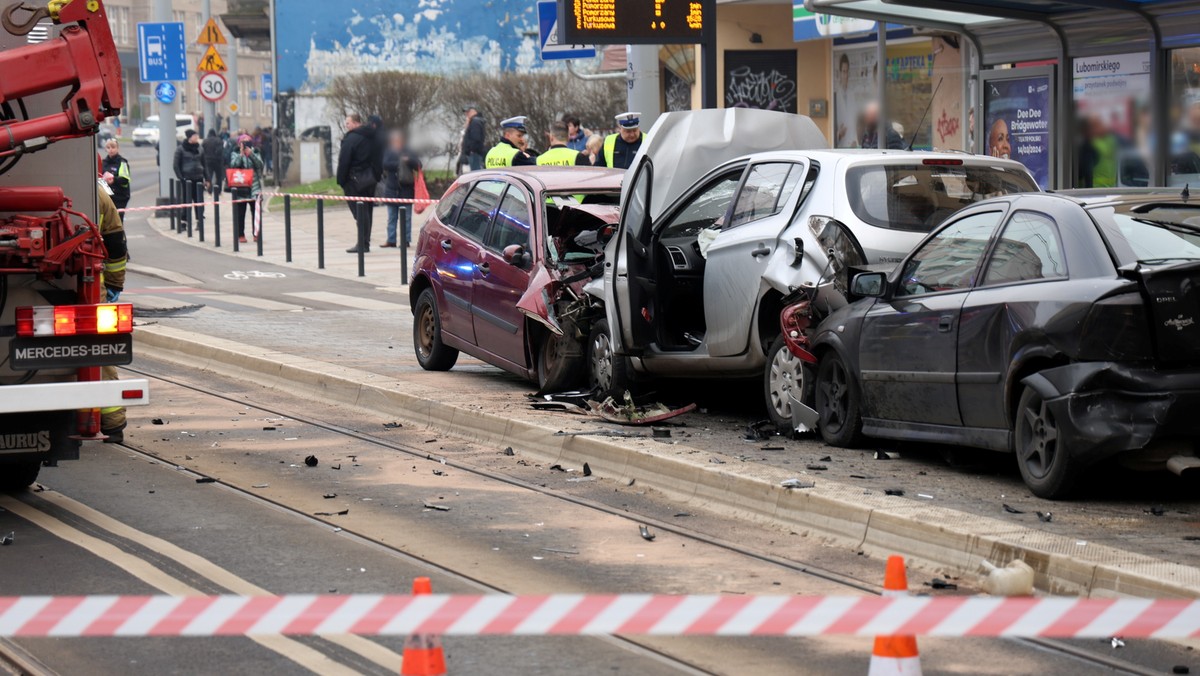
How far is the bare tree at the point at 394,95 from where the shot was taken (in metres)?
39.1

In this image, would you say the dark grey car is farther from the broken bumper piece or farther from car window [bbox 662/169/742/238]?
car window [bbox 662/169/742/238]

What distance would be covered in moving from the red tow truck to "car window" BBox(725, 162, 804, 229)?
388 centimetres

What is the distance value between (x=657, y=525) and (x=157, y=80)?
2674 cm

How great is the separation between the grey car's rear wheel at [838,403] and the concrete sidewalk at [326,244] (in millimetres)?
11993

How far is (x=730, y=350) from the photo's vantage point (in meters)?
10.2

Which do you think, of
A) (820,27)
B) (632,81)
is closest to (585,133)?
(820,27)

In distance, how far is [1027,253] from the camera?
8.16 m

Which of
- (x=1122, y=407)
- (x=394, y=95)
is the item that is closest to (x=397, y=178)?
(x=394, y=95)

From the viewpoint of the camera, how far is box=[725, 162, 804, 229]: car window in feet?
33.2

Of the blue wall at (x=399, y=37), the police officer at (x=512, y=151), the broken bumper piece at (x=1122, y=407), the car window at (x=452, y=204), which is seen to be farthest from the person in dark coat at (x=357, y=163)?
the blue wall at (x=399, y=37)

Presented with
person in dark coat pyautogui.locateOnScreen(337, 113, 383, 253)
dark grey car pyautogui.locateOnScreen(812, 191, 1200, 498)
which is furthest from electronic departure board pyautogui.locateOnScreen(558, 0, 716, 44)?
person in dark coat pyautogui.locateOnScreen(337, 113, 383, 253)

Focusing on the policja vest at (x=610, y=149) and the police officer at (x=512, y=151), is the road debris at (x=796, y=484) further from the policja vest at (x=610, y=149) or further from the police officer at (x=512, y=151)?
the police officer at (x=512, y=151)

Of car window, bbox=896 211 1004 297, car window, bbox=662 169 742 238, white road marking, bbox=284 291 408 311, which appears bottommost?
white road marking, bbox=284 291 408 311

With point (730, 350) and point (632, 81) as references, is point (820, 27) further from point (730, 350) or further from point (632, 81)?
point (730, 350)
